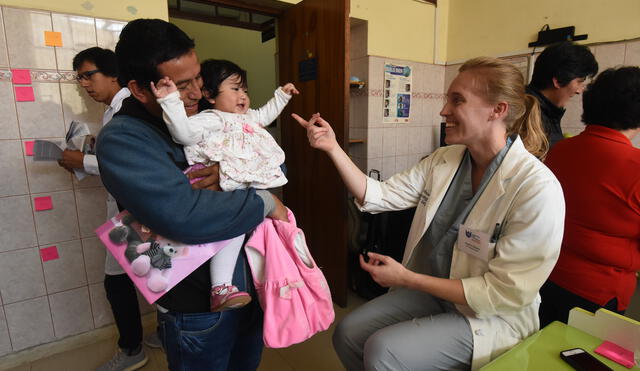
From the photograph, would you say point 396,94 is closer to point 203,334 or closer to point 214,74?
point 214,74

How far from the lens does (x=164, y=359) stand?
2.01 m

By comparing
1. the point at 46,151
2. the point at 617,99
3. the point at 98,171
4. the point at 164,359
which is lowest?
the point at 164,359

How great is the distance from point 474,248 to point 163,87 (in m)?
1.00

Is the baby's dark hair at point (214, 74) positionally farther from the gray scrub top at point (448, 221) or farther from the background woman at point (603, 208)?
the background woman at point (603, 208)

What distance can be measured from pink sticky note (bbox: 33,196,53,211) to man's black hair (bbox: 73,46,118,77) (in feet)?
2.45

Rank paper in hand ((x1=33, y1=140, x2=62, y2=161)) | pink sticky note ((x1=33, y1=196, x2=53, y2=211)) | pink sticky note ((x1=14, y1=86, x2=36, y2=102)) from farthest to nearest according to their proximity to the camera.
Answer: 1. pink sticky note ((x1=33, y1=196, x2=53, y2=211))
2. pink sticky note ((x1=14, y1=86, x2=36, y2=102))
3. paper in hand ((x1=33, y1=140, x2=62, y2=161))

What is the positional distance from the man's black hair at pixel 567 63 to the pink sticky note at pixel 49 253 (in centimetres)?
283

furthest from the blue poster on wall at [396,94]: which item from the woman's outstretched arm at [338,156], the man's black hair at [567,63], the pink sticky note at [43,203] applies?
the pink sticky note at [43,203]

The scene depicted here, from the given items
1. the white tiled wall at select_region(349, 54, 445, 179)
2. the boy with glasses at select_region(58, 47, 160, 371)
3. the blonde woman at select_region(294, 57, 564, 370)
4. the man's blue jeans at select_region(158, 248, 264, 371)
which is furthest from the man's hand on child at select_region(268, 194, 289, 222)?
the white tiled wall at select_region(349, 54, 445, 179)

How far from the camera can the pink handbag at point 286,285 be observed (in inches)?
40.8

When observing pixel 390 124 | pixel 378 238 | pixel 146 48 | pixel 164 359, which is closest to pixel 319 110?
pixel 378 238

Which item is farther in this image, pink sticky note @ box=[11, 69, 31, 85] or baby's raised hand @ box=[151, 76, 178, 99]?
pink sticky note @ box=[11, 69, 31, 85]

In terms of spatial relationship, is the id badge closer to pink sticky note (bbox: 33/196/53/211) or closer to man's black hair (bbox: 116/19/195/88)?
man's black hair (bbox: 116/19/195/88)

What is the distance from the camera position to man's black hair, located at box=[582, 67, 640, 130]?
1.28m
